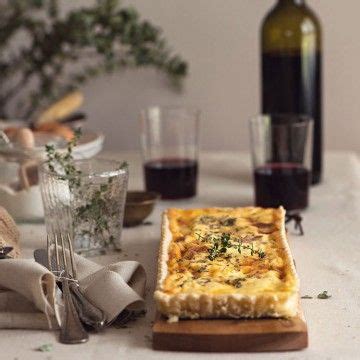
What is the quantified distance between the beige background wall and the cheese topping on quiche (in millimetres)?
1176

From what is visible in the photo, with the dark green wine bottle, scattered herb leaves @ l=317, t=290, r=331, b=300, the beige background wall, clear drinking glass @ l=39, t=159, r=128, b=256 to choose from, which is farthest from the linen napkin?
the beige background wall

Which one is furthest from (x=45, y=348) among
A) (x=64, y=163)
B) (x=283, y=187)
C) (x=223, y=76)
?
(x=223, y=76)

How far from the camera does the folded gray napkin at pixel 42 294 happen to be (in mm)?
1225

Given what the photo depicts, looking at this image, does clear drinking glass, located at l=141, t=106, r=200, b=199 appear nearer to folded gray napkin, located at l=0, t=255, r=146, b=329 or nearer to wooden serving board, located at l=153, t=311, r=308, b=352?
folded gray napkin, located at l=0, t=255, r=146, b=329

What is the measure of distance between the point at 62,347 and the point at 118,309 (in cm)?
10

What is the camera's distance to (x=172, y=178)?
6.56 feet

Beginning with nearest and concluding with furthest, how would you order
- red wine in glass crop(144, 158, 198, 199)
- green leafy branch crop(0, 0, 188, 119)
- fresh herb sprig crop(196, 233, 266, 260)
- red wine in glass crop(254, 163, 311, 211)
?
fresh herb sprig crop(196, 233, 266, 260)
red wine in glass crop(254, 163, 311, 211)
red wine in glass crop(144, 158, 198, 199)
green leafy branch crop(0, 0, 188, 119)

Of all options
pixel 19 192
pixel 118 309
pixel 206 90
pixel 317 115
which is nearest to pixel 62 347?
pixel 118 309

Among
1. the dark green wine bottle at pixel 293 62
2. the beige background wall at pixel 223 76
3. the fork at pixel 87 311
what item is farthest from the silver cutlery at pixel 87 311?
the beige background wall at pixel 223 76

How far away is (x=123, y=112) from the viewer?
2.78 metres

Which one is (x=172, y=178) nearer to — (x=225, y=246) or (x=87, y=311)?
(x=225, y=246)

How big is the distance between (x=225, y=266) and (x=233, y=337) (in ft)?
0.53

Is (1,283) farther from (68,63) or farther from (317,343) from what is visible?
(68,63)

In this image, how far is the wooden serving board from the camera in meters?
1.12
